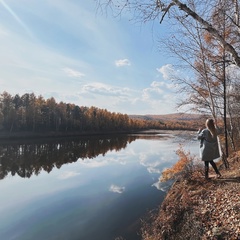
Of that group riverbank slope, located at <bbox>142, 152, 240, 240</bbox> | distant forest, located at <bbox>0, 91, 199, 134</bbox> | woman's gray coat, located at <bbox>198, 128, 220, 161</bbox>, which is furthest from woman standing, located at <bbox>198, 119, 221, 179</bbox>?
distant forest, located at <bbox>0, 91, 199, 134</bbox>

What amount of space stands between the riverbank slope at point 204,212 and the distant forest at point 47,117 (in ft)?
152

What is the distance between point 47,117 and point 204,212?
8437cm

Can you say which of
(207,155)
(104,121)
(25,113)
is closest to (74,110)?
(104,121)

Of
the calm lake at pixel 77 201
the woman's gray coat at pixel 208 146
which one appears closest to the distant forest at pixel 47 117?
the calm lake at pixel 77 201

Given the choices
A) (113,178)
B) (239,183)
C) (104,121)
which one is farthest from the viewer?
(104,121)

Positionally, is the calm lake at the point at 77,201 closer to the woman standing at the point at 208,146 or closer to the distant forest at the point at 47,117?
the woman standing at the point at 208,146

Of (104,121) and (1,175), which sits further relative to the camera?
(104,121)

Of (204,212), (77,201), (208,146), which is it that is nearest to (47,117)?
(77,201)

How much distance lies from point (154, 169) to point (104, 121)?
8953cm

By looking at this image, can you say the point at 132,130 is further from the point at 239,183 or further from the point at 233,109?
the point at 239,183

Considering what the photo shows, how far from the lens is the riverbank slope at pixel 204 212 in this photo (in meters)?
5.65

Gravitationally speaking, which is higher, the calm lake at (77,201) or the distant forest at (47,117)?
the distant forest at (47,117)

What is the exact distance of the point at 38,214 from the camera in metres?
→ 15.4

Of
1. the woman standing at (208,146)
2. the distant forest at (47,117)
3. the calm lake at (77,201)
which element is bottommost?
the calm lake at (77,201)
